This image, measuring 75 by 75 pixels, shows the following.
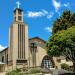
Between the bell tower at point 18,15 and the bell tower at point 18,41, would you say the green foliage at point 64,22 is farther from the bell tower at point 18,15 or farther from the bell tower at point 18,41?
the bell tower at point 18,15

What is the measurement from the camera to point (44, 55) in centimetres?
7100

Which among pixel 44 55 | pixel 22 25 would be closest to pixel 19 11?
pixel 22 25

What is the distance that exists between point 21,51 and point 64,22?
19.4 meters

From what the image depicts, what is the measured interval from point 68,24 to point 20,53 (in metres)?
20.4

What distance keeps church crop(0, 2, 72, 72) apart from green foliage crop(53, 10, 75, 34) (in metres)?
17.9

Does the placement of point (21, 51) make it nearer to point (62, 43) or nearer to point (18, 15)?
point (18, 15)

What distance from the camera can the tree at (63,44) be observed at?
134 feet

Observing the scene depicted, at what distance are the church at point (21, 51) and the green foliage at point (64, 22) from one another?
17.9 meters

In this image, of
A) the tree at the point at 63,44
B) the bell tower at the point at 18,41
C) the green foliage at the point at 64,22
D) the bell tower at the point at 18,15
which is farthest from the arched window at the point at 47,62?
the tree at the point at 63,44

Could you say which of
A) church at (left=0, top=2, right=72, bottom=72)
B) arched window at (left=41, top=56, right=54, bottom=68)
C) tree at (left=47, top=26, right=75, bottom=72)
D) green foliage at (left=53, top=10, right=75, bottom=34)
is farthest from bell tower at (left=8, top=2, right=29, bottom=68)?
tree at (left=47, top=26, right=75, bottom=72)

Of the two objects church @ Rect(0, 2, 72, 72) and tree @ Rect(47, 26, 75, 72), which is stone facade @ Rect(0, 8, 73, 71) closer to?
church @ Rect(0, 2, 72, 72)

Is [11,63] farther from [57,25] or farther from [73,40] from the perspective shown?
[73,40]

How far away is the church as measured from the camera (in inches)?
2594

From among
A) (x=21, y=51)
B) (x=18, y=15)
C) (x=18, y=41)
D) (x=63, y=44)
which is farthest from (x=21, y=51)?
(x=63, y=44)
